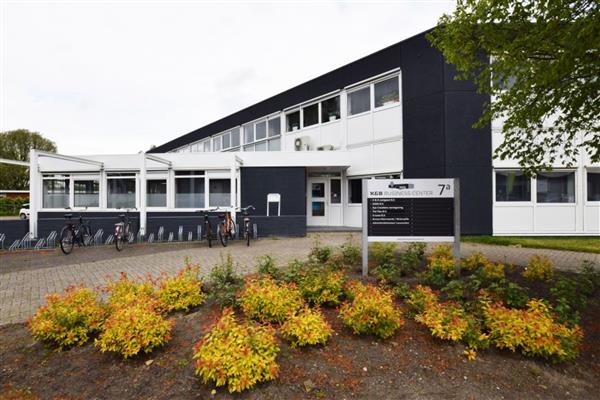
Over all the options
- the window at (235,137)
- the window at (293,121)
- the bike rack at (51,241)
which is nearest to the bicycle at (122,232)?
the bike rack at (51,241)

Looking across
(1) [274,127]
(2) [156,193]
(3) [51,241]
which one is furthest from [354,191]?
Answer: (3) [51,241]

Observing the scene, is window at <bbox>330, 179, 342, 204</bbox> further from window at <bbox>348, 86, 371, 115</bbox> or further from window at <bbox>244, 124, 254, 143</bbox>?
window at <bbox>244, 124, 254, 143</bbox>

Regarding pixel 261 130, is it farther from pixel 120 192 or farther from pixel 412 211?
pixel 412 211

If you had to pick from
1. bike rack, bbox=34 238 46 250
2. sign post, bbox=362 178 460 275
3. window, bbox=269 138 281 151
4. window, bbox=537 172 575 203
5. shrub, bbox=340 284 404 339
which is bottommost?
bike rack, bbox=34 238 46 250

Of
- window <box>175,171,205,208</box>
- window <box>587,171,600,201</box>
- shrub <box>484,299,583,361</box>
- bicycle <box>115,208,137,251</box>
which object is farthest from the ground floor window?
Result: window <box>587,171,600,201</box>

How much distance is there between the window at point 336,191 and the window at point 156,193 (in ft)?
23.6

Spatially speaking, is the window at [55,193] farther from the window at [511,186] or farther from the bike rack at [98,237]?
the window at [511,186]

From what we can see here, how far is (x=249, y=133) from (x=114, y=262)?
14.0 m

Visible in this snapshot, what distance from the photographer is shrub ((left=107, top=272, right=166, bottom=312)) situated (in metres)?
3.56

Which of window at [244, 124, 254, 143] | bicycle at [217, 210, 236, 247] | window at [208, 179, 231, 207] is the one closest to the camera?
bicycle at [217, 210, 236, 247]

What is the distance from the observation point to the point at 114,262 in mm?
7918

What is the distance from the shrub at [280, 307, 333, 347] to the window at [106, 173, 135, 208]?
483 inches

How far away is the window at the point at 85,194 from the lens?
13.4 meters

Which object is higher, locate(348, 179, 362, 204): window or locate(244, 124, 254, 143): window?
locate(244, 124, 254, 143): window
